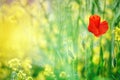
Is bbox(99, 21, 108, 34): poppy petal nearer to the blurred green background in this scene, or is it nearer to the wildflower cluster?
the blurred green background

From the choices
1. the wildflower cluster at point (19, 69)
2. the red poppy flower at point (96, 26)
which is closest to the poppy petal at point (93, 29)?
the red poppy flower at point (96, 26)

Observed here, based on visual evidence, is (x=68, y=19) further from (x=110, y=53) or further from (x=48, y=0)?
(x=110, y=53)

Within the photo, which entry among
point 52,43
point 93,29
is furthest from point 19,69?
point 93,29

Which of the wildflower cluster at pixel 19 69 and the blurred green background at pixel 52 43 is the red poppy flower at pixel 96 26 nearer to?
the blurred green background at pixel 52 43

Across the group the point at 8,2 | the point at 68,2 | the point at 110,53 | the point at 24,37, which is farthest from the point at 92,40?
the point at 8,2

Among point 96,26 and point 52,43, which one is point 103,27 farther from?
point 52,43

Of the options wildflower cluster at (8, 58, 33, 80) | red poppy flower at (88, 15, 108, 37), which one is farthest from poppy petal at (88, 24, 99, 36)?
wildflower cluster at (8, 58, 33, 80)
